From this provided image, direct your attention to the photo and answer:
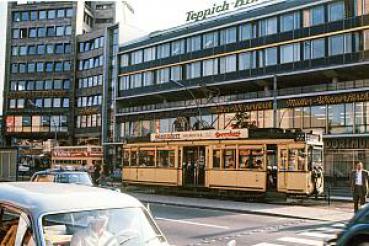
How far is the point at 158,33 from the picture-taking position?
6762cm

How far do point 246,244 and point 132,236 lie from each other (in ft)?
25.0

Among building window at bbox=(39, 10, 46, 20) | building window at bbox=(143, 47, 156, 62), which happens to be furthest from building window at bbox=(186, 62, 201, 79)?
building window at bbox=(39, 10, 46, 20)

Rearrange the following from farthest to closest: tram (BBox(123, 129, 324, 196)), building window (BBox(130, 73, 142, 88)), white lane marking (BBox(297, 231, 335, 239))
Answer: building window (BBox(130, 73, 142, 88)) < tram (BBox(123, 129, 324, 196)) < white lane marking (BBox(297, 231, 335, 239))

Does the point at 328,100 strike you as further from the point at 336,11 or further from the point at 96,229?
the point at 96,229

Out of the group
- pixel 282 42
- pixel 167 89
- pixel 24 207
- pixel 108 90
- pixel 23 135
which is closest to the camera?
pixel 24 207

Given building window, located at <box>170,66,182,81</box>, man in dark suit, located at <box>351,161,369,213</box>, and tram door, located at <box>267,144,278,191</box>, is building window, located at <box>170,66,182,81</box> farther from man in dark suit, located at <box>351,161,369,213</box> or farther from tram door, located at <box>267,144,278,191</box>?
man in dark suit, located at <box>351,161,369,213</box>

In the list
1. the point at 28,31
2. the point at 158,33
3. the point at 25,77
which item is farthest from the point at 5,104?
A: the point at 158,33

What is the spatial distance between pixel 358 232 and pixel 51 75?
3430 inches

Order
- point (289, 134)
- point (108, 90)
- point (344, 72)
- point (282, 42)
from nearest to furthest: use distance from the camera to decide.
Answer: point (289, 134) → point (344, 72) → point (282, 42) → point (108, 90)

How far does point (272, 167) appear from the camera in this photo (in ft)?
76.1

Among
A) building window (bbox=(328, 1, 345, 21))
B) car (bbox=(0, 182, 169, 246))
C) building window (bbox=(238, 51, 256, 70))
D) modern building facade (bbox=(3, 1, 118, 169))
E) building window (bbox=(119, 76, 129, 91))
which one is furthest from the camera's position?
modern building facade (bbox=(3, 1, 118, 169))

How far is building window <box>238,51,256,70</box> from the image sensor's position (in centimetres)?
5447

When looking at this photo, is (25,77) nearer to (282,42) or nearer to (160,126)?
(160,126)

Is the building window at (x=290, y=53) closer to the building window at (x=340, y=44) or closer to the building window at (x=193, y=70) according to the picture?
the building window at (x=340, y=44)
